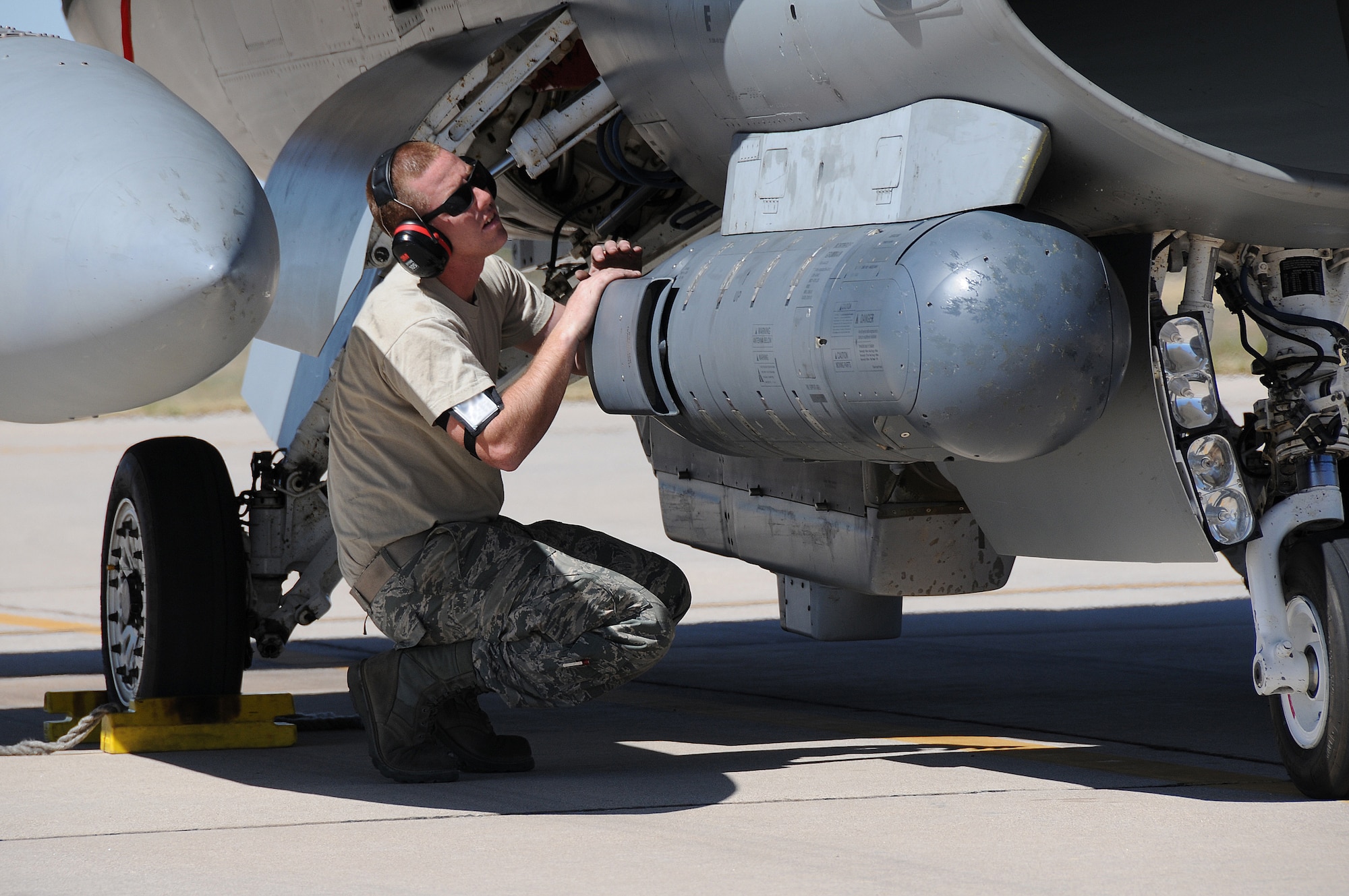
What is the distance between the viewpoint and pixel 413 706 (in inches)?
194

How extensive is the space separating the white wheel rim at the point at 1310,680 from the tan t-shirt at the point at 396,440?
219cm

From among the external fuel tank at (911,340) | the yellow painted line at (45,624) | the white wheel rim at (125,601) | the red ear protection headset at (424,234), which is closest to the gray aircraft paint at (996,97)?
the external fuel tank at (911,340)

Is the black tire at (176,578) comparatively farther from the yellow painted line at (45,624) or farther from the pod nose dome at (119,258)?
the yellow painted line at (45,624)

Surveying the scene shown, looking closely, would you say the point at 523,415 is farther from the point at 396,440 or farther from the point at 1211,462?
the point at 1211,462

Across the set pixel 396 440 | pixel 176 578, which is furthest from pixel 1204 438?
pixel 176 578

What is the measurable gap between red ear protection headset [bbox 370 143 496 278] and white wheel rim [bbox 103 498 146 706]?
195 centimetres

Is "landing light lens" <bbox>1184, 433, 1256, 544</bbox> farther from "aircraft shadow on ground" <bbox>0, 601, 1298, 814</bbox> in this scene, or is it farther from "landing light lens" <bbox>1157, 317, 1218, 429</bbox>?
"aircraft shadow on ground" <bbox>0, 601, 1298, 814</bbox>

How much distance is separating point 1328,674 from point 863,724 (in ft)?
7.08

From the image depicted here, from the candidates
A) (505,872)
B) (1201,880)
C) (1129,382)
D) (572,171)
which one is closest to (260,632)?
(572,171)

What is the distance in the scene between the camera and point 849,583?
5.80 meters

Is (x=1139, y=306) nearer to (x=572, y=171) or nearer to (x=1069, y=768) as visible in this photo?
(x=1069, y=768)

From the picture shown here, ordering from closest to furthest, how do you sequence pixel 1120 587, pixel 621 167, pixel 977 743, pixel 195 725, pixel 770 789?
pixel 770 789 → pixel 977 743 → pixel 195 725 → pixel 621 167 → pixel 1120 587

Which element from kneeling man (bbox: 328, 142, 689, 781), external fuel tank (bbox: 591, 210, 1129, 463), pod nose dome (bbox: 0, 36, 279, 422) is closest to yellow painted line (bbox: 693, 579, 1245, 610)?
kneeling man (bbox: 328, 142, 689, 781)

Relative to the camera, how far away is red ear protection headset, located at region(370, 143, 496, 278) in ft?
15.7
